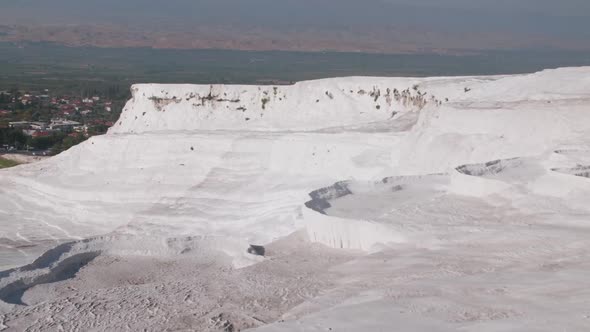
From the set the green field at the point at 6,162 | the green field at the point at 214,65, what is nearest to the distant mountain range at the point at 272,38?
the green field at the point at 214,65

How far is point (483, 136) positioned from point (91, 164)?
30.3ft

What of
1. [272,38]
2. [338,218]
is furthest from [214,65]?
[338,218]

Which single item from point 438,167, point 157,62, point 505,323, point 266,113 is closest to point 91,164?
point 266,113

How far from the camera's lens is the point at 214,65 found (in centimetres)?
8694

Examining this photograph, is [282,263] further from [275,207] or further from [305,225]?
[275,207]

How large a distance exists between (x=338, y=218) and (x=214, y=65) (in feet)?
253

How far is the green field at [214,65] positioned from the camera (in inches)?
2665

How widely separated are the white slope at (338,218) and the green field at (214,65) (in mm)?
41597

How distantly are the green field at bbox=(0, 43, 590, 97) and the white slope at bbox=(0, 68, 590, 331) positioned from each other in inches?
1638

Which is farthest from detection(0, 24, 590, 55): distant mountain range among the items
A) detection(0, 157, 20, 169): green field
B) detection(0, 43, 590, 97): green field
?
detection(0, 157, 20, 169): green field

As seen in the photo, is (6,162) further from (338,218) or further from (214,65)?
(214,65)

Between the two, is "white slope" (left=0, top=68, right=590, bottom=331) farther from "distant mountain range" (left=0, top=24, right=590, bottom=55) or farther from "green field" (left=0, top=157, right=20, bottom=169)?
"distant mountain range" (left=0, top=24, right=590, bottom=55)

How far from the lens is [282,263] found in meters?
10.5

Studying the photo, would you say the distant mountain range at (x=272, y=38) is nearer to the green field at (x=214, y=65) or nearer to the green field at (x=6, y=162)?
the green field at (x=214, y=65)
